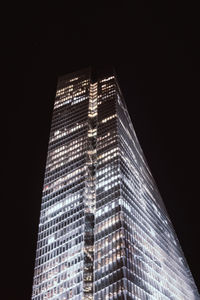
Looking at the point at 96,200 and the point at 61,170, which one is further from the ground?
the point at 61,170

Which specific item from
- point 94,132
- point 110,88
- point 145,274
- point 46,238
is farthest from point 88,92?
point 145,274

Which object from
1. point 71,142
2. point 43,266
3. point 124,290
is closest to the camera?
point 124,290

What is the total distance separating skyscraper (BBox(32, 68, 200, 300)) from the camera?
94438 millimetres

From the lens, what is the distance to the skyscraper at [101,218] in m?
94.4

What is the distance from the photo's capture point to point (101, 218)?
10550 centimetres

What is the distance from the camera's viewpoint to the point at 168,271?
119m

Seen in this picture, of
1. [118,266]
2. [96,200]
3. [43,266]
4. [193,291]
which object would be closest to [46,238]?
[43,266]

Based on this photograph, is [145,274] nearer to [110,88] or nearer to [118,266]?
[118,266]

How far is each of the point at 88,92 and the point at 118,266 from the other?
9037cm

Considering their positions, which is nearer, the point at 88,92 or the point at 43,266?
the point at 43,266

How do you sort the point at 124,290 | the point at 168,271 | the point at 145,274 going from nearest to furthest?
the point at 124,290 < the point at 145,274 < the point at 168,271

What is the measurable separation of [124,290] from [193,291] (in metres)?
69.8

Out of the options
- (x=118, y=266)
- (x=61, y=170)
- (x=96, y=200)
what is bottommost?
(x=118, y=266)

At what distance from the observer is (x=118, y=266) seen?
296 feet
